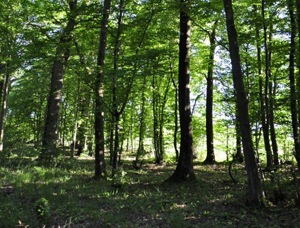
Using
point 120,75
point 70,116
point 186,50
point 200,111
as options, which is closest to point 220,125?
point 200,111

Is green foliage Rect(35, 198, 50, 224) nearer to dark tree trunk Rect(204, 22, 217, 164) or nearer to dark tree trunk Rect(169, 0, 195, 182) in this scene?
dark tree trunk Rect(169, 0, 195, 182)

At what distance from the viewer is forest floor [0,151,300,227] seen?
6309mm

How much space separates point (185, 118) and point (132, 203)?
4.31 metres

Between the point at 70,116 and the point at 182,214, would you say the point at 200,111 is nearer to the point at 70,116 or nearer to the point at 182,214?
the point at 70,116

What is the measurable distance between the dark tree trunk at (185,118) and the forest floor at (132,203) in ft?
1.79

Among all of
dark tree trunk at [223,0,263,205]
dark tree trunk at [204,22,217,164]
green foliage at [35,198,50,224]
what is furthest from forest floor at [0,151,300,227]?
dark tree trunk at [204,22,217,164]

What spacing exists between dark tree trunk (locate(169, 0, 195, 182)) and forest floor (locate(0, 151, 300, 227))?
1.79 feet

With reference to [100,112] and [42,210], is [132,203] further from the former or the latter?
[100,112]

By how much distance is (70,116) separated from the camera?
24.5 metres

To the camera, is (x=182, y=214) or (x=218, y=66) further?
(x=218, y=66)

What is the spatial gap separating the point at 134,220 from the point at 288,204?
13.0ft

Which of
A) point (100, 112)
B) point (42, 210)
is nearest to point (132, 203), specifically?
point (42, 210)

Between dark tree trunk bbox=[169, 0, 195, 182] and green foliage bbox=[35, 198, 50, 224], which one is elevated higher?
dark tree trunk bbox=[169, 0, 195, 182]

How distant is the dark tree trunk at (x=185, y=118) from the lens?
1084cm
